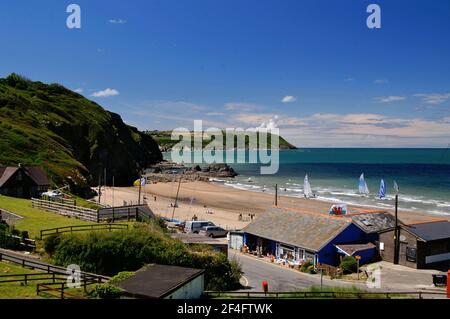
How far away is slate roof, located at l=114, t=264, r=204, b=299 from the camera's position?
17133 millimetres

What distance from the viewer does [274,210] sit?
40625 millimetres

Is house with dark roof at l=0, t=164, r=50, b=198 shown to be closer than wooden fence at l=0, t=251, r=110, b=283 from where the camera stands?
No

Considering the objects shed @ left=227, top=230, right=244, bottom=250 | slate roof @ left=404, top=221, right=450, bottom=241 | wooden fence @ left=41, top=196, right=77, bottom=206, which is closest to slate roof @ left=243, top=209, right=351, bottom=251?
shed @ left=227, top=230, right=244, bottom=250

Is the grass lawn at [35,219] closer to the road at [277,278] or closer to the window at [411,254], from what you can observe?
the road at [277,278]

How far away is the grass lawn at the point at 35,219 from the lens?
92.6 ft

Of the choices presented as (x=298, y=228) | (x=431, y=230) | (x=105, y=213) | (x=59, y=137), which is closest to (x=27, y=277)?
(x=105, y=213)

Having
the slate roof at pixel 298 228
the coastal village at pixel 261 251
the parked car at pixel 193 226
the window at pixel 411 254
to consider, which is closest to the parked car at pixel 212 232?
the coastal village at pixel 261 251

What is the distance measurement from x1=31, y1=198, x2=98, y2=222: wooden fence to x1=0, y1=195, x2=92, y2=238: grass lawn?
55 centimetres

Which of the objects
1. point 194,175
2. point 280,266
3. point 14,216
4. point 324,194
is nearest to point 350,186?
point 324,194

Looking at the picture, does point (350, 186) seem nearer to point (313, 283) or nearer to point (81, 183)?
point (81, 183)

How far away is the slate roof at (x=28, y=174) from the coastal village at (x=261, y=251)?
19 centimetres

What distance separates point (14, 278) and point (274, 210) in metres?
26.1

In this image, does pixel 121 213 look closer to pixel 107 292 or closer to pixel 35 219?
pixel 35 219

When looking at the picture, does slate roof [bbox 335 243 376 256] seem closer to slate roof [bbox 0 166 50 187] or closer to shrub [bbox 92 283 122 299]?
shrub [bbox 92 283 122 299]
